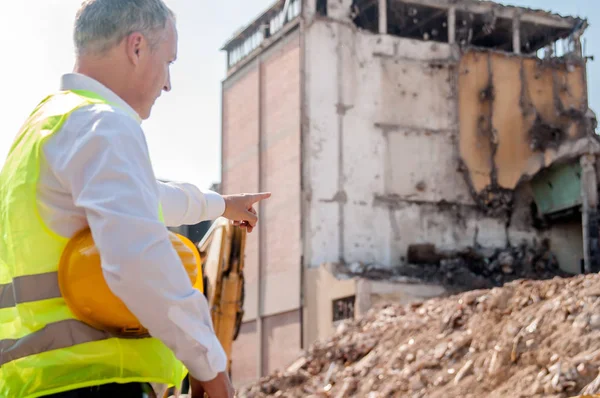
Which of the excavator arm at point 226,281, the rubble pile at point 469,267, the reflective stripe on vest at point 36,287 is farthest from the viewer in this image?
the rubble pile at point 469,267

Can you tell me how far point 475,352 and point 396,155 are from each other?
16.1m

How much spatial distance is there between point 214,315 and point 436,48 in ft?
56.8

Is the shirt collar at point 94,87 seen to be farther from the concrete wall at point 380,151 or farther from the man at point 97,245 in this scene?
the concrete wall at point 380,151

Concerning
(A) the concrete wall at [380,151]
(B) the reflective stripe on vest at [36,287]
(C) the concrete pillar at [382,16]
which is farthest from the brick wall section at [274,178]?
(B) the reflective stripe on vest at [36,287]

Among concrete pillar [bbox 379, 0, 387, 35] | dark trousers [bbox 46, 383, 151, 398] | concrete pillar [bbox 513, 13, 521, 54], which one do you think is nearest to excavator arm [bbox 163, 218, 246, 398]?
dark trousers [bbox 46, 383, 151, 398]

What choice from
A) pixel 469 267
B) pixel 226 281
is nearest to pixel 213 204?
pixel 226 281

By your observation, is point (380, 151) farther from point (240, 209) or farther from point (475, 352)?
point (240, 209)

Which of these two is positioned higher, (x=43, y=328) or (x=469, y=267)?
(x=469, y=267)

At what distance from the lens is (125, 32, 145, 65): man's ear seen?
2244 millimetres

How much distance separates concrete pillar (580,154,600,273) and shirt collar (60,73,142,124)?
75.1 feet

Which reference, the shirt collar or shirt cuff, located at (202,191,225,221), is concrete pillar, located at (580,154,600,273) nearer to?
shirt cuff, located at (202,191,225,221)

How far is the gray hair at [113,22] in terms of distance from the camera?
224 centimetres

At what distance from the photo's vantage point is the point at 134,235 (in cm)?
194

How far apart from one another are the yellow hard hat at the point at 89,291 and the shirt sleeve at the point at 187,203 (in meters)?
0.68
